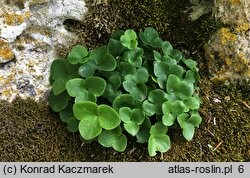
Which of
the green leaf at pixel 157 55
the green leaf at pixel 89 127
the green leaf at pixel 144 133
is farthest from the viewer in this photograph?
the green leaf at pixel 157 55

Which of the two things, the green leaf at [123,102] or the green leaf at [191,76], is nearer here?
the green leaf at [123,102]

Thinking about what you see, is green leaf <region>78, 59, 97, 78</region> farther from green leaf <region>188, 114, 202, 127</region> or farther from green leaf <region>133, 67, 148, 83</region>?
green leaf <region>188, 114, 202, 127</region>

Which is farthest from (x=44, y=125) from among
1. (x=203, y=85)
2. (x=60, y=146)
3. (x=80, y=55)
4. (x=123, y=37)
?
(x=203, y=85)

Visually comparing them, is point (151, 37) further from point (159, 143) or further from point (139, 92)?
point (159, 143)

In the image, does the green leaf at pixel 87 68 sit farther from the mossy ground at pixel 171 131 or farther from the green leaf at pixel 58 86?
the mossy ground at pixel 171 131

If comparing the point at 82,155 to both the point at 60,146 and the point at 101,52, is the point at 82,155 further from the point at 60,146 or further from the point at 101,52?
the point at 101,52

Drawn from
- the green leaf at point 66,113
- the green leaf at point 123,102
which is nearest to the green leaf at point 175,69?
the green leaf at point 123,102
